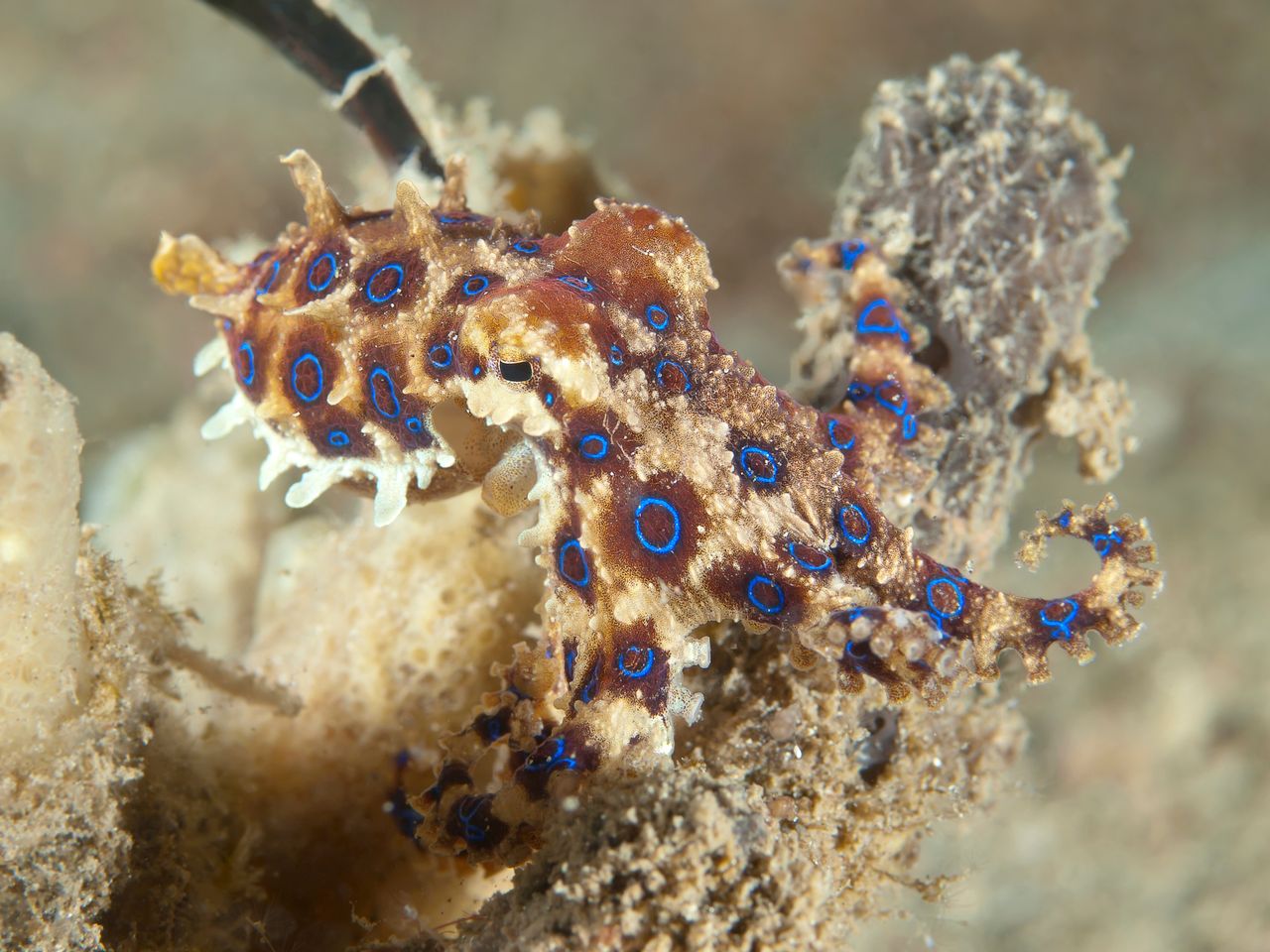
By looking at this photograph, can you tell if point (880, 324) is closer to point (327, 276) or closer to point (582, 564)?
point (582, 564)

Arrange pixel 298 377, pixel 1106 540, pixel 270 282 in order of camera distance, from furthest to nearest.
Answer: pixel 270 282
pixel 298 377
pixel 1106 540

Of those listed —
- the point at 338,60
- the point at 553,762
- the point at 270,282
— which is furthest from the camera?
the point at 338,60

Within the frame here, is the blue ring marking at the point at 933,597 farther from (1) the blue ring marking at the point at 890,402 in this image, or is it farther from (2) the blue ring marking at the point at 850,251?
(2) the blue ring marking at the point at 850,251

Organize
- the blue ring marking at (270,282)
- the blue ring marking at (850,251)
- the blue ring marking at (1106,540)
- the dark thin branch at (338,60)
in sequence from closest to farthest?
the blue ring marking at (1106,540), the blue ring marking at (270,282), the blue ring marking at (850,251), the dark thin branch at (338,60)

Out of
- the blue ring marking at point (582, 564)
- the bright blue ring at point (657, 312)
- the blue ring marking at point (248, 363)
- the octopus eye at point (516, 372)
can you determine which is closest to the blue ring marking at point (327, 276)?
the blue ring marking at point (248, 363)

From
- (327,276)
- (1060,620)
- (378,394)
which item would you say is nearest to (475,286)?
(378,394)

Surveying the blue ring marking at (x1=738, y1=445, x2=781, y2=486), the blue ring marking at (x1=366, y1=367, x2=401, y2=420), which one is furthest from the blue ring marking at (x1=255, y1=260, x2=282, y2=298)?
the blue ring marking at (x1=738, y1=445, x2=781, y2=486)

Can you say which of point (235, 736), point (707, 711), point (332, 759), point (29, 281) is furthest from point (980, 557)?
point (29, 281)
